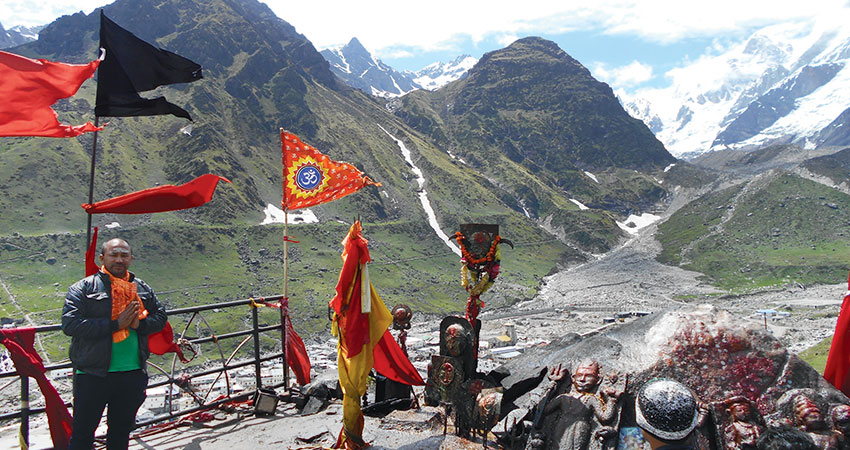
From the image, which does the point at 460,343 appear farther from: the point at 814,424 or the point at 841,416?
the point at 841,416

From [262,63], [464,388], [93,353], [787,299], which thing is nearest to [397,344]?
[464,388]

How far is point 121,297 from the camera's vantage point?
5.20m

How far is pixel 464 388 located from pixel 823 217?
127497 mm

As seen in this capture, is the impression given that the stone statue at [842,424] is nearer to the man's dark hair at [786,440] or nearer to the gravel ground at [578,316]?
the man's dark hair at [786,440]

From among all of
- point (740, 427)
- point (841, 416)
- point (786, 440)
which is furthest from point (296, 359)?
point (841, 416)

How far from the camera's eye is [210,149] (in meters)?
115

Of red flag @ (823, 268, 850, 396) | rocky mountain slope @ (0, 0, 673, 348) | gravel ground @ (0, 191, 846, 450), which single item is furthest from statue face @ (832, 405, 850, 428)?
rocky mountain slope @ (0, 0, 673, 348)

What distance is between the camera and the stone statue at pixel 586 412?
16.9ft

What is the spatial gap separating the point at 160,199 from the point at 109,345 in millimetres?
2005

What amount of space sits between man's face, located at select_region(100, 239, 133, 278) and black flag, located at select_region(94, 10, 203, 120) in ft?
6.21

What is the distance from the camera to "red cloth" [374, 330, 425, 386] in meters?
7.72

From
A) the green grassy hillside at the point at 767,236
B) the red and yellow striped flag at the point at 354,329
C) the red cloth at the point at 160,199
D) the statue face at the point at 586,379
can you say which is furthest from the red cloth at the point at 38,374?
the green grassy hillside at the point at 767,236

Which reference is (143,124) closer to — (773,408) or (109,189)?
(109,189)

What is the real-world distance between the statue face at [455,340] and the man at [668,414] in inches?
175
